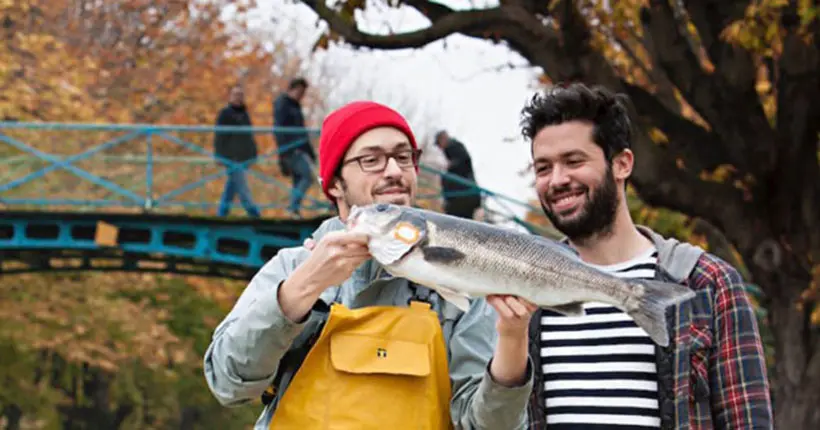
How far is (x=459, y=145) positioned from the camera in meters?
17.4

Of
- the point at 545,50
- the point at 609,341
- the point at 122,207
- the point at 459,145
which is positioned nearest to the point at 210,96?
the point at 122,207

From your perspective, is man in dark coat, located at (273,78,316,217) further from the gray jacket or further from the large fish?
the large fish

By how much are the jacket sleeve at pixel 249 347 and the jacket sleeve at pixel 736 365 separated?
1190mm

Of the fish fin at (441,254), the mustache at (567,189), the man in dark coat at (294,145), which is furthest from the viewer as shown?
the man in dark coat at (294,145)

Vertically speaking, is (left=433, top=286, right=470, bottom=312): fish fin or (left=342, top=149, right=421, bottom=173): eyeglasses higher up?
(left=342, top=149, right=421, bottom=173): eyeglasses

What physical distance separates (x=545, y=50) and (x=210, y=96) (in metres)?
16.4

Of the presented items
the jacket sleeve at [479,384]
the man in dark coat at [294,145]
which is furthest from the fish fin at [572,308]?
the man in dark coat at [294,145]

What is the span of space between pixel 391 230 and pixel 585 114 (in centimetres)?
101

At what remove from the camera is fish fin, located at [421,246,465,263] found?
2941 millimetres

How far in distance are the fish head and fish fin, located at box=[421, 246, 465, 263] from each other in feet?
0.09

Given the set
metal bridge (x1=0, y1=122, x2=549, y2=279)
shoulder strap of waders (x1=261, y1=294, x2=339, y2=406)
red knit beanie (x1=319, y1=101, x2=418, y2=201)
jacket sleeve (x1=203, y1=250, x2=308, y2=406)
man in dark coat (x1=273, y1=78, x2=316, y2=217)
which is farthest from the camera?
metal bridge (x1=0, y1=122, x2=549, y2=279)

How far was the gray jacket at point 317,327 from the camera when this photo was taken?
10.4 feet

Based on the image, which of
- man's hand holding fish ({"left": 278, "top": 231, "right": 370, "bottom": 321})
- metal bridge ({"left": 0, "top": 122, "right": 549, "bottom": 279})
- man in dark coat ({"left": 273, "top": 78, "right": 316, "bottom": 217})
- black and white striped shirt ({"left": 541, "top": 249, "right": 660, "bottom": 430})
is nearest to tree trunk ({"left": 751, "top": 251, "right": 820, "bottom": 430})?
metal bridge ({"left": 0, "top": 122, "right": 549, "bottom": 279})

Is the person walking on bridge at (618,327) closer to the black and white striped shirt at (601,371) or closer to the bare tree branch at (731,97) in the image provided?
the black and white striped shirt at (601,371)
